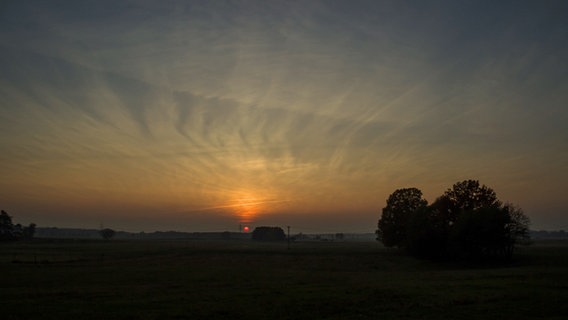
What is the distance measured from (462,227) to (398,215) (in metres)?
27.6

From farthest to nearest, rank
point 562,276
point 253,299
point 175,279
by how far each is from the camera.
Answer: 1. point 175,279
2. point 562,276
3. point 253,299

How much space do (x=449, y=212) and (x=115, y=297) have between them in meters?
70.4

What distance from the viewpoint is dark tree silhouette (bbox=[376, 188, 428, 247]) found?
96.6 meters

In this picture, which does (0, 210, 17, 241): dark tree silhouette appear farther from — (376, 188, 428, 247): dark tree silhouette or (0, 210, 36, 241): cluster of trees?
(376, 188, 428, 247): dark tree silhouette

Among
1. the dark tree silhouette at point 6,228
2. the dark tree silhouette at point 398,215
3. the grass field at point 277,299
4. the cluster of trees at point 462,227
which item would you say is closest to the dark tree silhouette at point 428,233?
the cluster of trees at point 462,227

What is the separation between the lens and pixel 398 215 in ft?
324

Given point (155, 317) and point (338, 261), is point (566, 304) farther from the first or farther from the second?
point (338, 261)

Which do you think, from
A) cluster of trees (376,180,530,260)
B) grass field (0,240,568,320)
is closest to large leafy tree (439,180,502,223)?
cluster of trees (376,180,530,260)

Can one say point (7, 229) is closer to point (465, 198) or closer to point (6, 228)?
point (6, 228)

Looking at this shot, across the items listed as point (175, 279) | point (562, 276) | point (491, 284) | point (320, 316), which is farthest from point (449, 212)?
point (320, 316)

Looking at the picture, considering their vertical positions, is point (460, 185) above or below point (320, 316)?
above

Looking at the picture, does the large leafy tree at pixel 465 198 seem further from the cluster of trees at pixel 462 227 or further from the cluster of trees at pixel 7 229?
the cluster of trees at pixel 7 229

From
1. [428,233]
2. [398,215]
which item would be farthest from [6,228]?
[428,233]

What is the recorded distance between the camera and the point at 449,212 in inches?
3322
